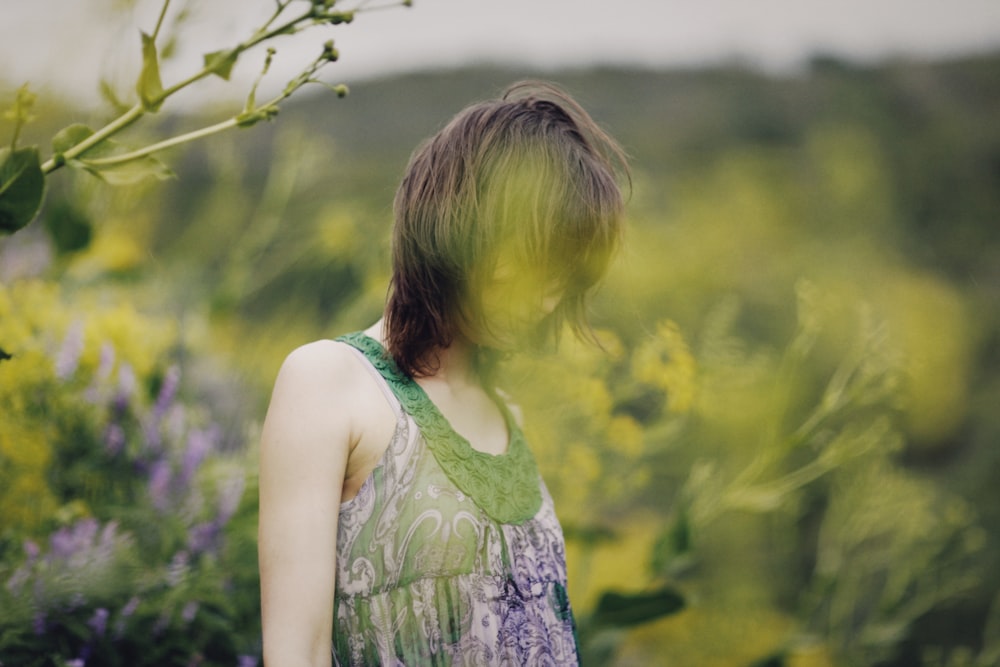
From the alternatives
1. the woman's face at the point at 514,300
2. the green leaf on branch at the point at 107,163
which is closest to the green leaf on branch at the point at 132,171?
the green leaf on branch at the point at 107,163

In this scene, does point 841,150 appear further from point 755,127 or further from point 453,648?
point 453,648

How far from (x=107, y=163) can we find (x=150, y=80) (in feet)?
0.25

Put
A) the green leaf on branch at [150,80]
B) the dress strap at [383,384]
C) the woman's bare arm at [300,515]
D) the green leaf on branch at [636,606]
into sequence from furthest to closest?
the green leaf on branch at [636,606], the dress strap at [383,384], the woman's bare arm at [300,515], the green leaf on branch at [150,80]

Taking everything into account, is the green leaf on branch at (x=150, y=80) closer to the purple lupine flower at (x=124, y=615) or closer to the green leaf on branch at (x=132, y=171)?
the green leaf on branch at (x=132, y=171)

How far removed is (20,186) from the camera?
56 centimetres

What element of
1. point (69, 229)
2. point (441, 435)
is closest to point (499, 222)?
point (441, 435)

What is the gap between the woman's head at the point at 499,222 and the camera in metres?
0.77

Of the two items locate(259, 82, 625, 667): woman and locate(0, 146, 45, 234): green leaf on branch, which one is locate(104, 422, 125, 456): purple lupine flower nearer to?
locate(259, 82, 625, 667): woman

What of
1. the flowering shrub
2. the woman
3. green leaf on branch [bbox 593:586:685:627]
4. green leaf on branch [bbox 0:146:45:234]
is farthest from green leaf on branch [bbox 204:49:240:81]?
green leaf on branch [bbox 593:586:685:627]

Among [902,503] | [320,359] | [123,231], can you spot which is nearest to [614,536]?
[902,503]

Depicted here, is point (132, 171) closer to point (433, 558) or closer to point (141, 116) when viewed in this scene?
point (141, 116)

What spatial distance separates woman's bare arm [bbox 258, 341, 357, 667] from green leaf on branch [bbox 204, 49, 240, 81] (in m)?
0.23

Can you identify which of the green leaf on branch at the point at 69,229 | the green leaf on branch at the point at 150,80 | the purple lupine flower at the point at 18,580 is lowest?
the purple lupine flower at the point at 18,580

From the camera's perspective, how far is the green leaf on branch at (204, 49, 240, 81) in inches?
22.6
